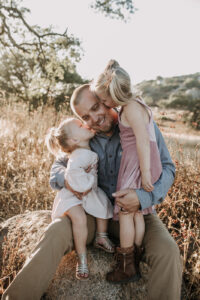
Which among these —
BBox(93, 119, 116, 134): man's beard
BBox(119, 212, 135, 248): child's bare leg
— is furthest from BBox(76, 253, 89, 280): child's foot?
BBox(93, 119, 116, 134): man's beard

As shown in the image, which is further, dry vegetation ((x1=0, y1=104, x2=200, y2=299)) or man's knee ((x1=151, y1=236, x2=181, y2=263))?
dry vegetation ((x1=0, y1=104, x2=200, y2=299))

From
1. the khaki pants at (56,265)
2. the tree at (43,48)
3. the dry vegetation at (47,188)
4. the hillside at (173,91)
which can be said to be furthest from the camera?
the hillside at (173,91)

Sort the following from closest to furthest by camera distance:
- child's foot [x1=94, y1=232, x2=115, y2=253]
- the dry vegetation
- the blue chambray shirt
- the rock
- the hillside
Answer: the rock, child's foot [x1=94, y1=232, x2=115, y2=253], the blue chambray shirt, the dry vegetation, the hillside

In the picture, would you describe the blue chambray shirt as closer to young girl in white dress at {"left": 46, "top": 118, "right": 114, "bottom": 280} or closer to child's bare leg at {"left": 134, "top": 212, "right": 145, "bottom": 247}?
young girl in white dress at {"left": 46, "top": 118, "right": 114, "bottom": 280}

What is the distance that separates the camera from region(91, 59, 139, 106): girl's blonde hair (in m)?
1.88

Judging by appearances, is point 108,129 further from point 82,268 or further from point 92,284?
point 92,284

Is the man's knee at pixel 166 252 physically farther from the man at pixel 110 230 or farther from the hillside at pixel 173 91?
the hillside at pixel 173 91

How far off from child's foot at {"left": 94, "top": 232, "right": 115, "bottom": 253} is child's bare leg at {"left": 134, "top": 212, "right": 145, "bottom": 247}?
22 cm

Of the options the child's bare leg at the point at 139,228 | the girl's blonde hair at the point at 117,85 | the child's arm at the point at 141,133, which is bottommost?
A: the child's bare leg at the point at 139,228

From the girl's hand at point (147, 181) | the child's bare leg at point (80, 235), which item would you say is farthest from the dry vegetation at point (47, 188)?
the child's bare leg at point (80, 235)

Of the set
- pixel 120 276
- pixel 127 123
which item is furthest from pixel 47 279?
pixel 127 123

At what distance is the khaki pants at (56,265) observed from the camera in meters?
1.74

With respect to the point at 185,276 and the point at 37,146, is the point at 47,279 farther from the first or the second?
the point at 37,146

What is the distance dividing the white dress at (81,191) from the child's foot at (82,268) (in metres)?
0.32
